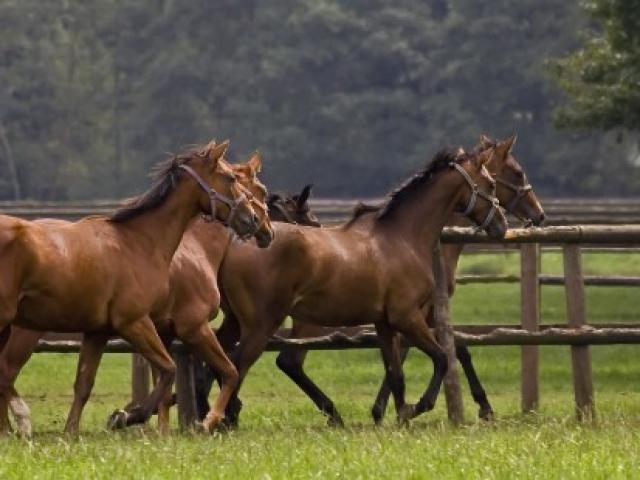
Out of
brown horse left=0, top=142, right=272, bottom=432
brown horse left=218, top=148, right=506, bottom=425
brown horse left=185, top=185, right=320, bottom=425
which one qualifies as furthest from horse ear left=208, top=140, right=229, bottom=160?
brown horse left=218, top=148, right=506, bottom=425

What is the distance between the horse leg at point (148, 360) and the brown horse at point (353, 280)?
1.09m

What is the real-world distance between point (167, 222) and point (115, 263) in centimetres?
66

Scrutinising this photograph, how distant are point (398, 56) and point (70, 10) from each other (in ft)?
48.8

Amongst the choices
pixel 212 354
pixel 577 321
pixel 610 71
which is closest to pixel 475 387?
pixel 577 321

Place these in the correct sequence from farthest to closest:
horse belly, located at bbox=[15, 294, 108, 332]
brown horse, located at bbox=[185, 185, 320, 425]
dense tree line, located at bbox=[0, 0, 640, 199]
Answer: dense tree line, located at bbox=[0, 0, 640, 199] → brown horse, located at bbox=[185, 185, 320, 425] → horse belly, located at bbox=[15, 294, 108, 332]

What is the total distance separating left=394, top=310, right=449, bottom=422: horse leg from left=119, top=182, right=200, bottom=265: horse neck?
1.79 meters

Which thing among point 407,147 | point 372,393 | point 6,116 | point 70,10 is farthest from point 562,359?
point 70,10

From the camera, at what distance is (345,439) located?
1145cm

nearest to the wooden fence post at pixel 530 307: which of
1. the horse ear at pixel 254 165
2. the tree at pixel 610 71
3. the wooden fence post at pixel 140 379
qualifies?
the horse ear at pixel 254 165

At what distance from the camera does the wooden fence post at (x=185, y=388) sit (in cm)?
1373

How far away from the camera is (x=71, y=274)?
12188 millimetres

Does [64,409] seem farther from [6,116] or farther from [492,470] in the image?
[6,116]

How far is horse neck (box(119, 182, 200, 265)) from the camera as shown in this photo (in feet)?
42.4

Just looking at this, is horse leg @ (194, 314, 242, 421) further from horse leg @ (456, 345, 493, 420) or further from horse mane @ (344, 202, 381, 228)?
horse leg @ (456, 345, 493, 420)
